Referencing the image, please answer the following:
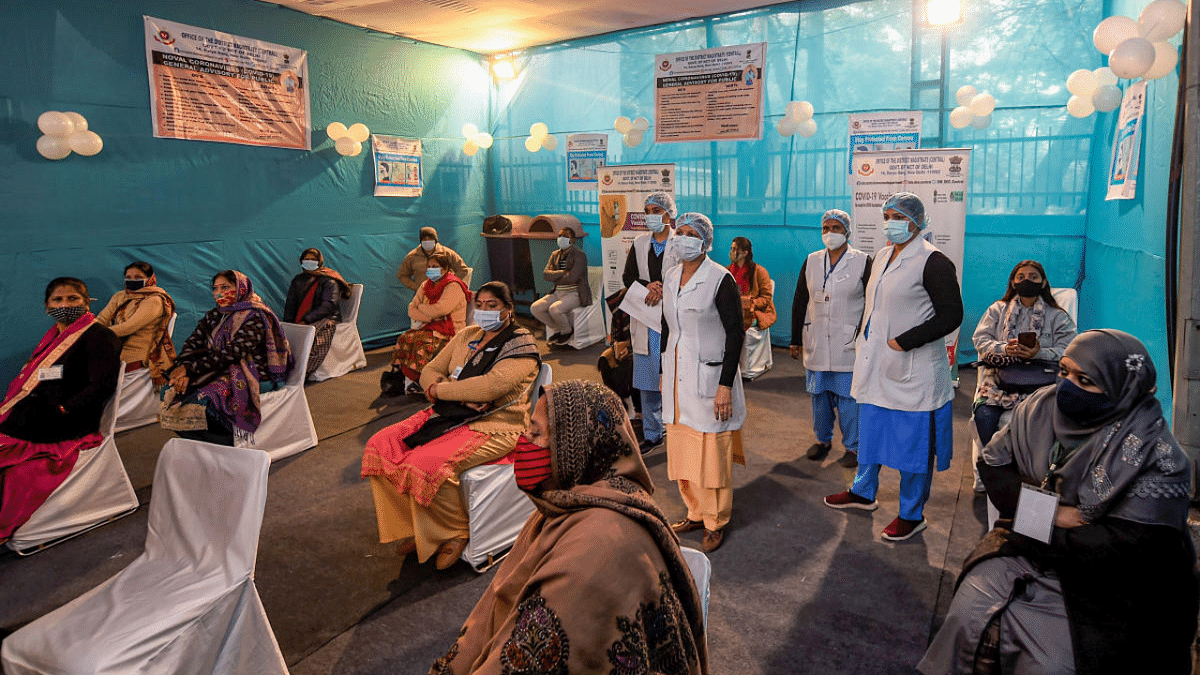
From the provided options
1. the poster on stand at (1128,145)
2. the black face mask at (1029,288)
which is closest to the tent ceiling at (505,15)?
the poster on stand at (1128,145)

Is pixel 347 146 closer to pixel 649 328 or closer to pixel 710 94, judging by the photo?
pixel 710 94

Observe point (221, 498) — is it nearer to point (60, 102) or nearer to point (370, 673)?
point (370, 673)

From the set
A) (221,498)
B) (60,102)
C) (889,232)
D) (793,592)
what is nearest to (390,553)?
(221,498)

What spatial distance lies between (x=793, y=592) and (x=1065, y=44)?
5220 millimetres

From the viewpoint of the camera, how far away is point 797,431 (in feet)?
15.9

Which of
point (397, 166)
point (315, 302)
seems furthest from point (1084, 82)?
point (397, 166)

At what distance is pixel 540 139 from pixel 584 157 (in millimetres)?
580

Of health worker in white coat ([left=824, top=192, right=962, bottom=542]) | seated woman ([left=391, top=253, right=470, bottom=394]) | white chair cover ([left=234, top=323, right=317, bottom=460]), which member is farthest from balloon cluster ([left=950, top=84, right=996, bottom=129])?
white chair cover ([left=234, top=323, right=317, bottom=460])

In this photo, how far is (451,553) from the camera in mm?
3129

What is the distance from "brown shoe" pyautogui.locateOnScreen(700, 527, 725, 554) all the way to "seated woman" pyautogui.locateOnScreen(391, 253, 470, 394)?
10.2 ft

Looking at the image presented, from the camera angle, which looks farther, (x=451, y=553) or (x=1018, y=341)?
(x=1018, y=341)

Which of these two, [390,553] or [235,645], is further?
[390,553]

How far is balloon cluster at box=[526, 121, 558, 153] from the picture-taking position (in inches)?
333

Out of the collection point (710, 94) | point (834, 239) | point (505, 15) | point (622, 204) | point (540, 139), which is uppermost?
point (505, 15)
